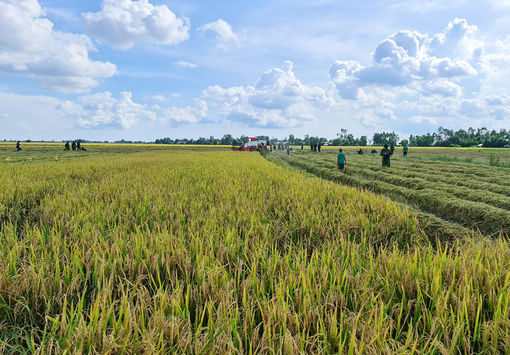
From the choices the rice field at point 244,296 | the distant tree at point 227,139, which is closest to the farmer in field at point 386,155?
the rice field at point 244,296

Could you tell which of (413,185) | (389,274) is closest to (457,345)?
(389,274)

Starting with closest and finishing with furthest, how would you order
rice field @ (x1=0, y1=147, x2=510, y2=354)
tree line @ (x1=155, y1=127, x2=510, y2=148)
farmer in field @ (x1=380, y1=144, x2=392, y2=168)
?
rice field @ (x1=0, y1=147, x2=510, y2=354), farmer in field @ (x1=380, y1=144, x2=392, y2=168), tree line @ (x1=155, y1=127, x2=510, y2=148)

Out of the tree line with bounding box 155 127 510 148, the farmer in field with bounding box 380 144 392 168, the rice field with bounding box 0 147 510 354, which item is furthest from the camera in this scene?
the tree line with bounding box 155 127 510 148

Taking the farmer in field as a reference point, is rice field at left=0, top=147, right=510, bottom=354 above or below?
below

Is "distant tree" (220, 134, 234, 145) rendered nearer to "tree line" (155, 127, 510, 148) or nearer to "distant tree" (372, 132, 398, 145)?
"tree line" (155, 127, 510, 148)

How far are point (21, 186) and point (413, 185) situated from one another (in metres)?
13.8

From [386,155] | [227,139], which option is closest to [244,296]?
[386,155]

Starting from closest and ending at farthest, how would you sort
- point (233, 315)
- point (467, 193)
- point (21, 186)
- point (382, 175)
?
point (233, 315) → point (21, 186) → point (467, 193) → point (382, 175)

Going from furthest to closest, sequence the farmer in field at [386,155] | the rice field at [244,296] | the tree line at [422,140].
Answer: the tree line at [422,140], the farmer in field at [386,155], the rice field at [244,296]

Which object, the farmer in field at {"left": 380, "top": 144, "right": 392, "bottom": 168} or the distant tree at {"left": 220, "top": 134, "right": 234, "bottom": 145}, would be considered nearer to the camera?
the farmer in field at {"left": 380, "top": 144, "right": 392, "bottom": 168}

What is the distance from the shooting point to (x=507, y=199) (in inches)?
324

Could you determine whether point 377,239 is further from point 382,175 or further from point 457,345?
point 382,175

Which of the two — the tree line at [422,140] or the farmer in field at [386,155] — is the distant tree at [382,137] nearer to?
the tree line at [422,140]

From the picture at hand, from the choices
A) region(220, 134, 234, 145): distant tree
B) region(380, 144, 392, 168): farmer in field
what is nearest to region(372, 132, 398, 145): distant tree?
region(220, 134, 234, 145): distant tree
